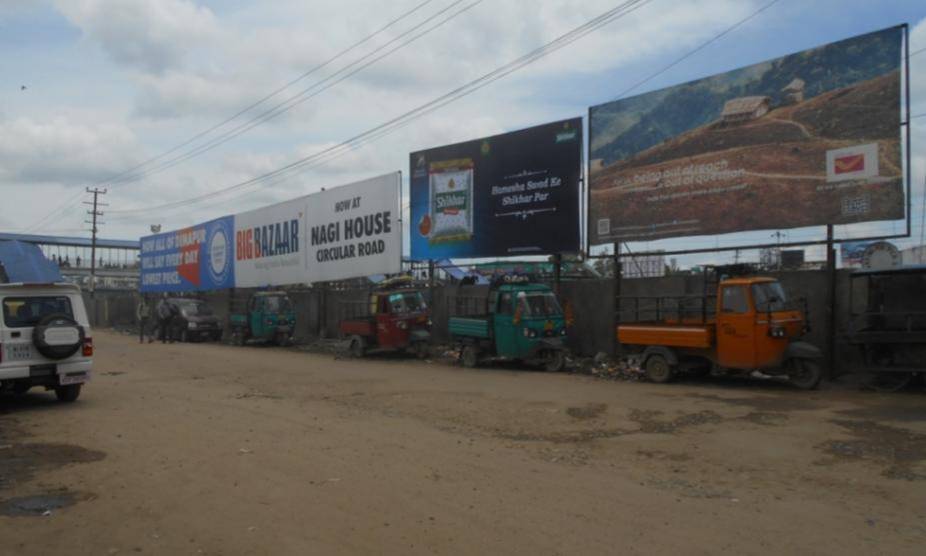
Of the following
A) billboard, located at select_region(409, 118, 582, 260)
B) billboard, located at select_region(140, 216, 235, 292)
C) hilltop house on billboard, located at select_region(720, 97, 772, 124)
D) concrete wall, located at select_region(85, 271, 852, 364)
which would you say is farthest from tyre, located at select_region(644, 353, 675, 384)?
billboard, located at select_region(140, 216, 235, 292)

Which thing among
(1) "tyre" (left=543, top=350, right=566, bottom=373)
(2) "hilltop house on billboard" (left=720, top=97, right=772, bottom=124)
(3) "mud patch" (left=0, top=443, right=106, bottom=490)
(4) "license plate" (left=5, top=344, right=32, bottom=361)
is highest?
(2) "hilltop house on billboard" (left=720, top=97, right=772, bottom=124)

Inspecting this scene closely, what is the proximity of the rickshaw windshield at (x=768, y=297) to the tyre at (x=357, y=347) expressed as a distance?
12374 mm

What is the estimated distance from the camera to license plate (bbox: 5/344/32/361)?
11312 millimetres

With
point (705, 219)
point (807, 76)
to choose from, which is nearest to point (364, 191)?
point (705, 219)

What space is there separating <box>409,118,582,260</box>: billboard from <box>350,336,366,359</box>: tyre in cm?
374

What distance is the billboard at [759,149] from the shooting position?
14.4 metres

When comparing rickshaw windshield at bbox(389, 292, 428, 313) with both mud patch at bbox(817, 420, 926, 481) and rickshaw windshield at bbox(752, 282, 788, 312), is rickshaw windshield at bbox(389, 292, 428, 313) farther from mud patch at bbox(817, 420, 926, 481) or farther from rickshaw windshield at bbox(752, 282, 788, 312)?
mud patch at bbox(817, 420, 926, 481)

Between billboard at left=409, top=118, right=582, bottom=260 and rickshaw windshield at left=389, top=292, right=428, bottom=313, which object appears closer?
billboard at left=409, top=118, right=582, bottom=260

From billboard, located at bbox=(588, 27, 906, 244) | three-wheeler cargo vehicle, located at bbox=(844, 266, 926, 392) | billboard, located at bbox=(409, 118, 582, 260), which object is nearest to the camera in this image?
three-wheeler cargo vehicle, located at bbox=(844, 266, 926, 392)

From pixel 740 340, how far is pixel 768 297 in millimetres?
976

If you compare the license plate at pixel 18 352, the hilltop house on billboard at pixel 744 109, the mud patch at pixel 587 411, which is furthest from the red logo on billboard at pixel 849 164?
the license plate at pixel 18 352

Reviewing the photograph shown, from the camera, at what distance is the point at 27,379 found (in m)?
11.8

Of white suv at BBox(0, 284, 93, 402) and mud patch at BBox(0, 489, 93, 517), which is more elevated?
white suv at BBox(0, 284, 93, 402)

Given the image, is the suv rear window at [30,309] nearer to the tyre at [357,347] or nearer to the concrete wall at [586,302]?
the tyre at [357,347]
